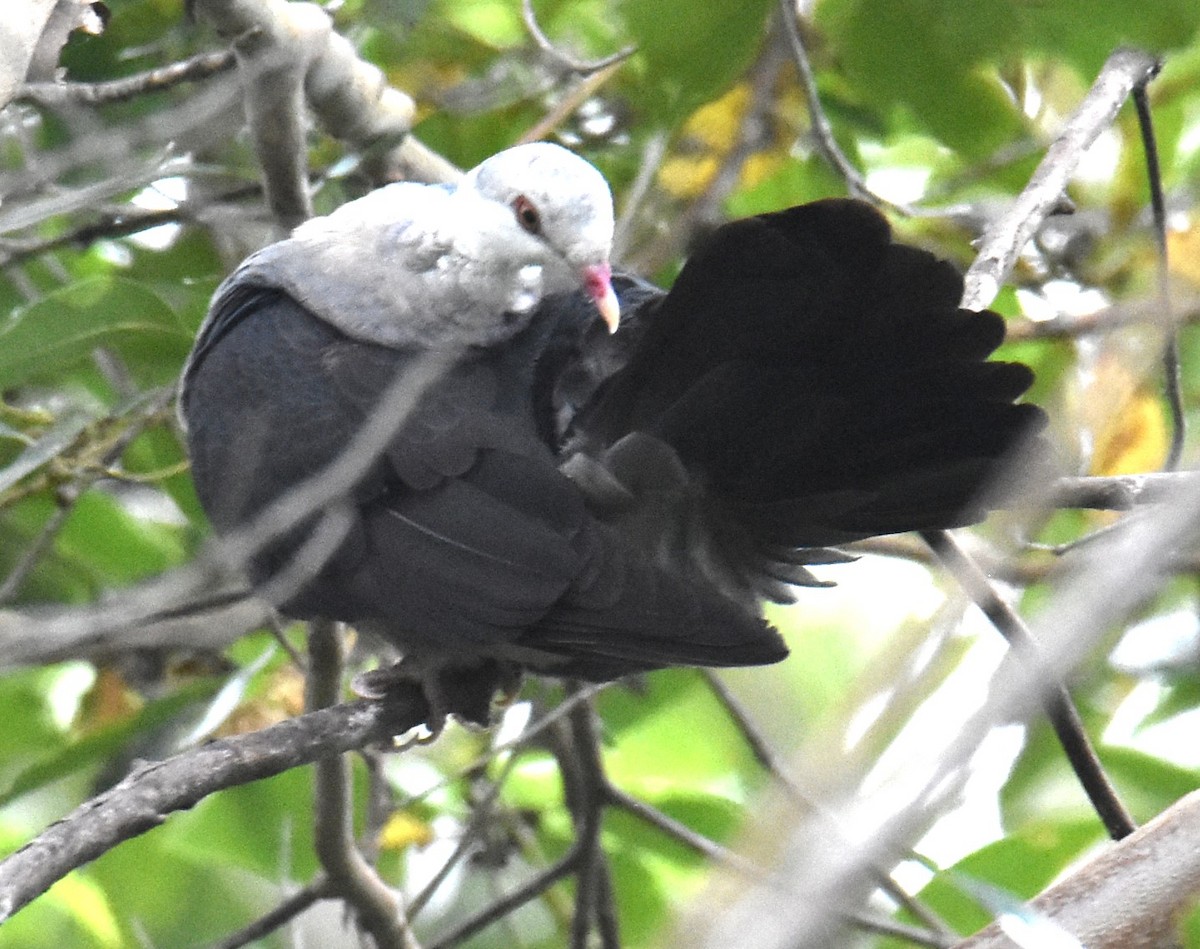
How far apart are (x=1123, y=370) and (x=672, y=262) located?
1394mm

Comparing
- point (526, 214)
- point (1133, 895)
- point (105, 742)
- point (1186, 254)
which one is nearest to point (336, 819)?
point (105, 742)

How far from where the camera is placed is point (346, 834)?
2.70m

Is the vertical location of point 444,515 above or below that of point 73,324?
below

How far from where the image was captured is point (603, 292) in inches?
99.7

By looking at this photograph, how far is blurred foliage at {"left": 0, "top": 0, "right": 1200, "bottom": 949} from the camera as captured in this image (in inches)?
106

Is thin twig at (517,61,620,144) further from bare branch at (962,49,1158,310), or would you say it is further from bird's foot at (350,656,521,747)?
bird's foot at (350,656,521,747)

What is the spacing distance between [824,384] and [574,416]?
471mm

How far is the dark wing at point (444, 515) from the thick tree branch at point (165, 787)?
0.31 meters

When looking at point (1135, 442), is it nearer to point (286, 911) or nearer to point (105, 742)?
point (286, 911)

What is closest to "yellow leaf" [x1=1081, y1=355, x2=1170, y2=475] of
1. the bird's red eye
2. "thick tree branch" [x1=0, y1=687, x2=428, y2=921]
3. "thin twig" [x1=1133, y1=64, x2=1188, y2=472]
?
"thin twig" [x1=1133, y1=64, x2=1188, y2=472]

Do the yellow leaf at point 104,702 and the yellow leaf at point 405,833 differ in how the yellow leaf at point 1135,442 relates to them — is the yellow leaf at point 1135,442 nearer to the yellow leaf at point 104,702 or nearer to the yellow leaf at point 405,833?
the yellow leaf at point 405,833

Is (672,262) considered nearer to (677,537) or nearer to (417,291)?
(417,291)

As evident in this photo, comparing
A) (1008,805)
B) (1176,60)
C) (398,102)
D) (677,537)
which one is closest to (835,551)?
(677,537)

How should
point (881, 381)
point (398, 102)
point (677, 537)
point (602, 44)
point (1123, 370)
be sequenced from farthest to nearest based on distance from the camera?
point (602, 44) → point (398, 102) → point (677, 537) → point (881, 381) → point (1123, 370)
